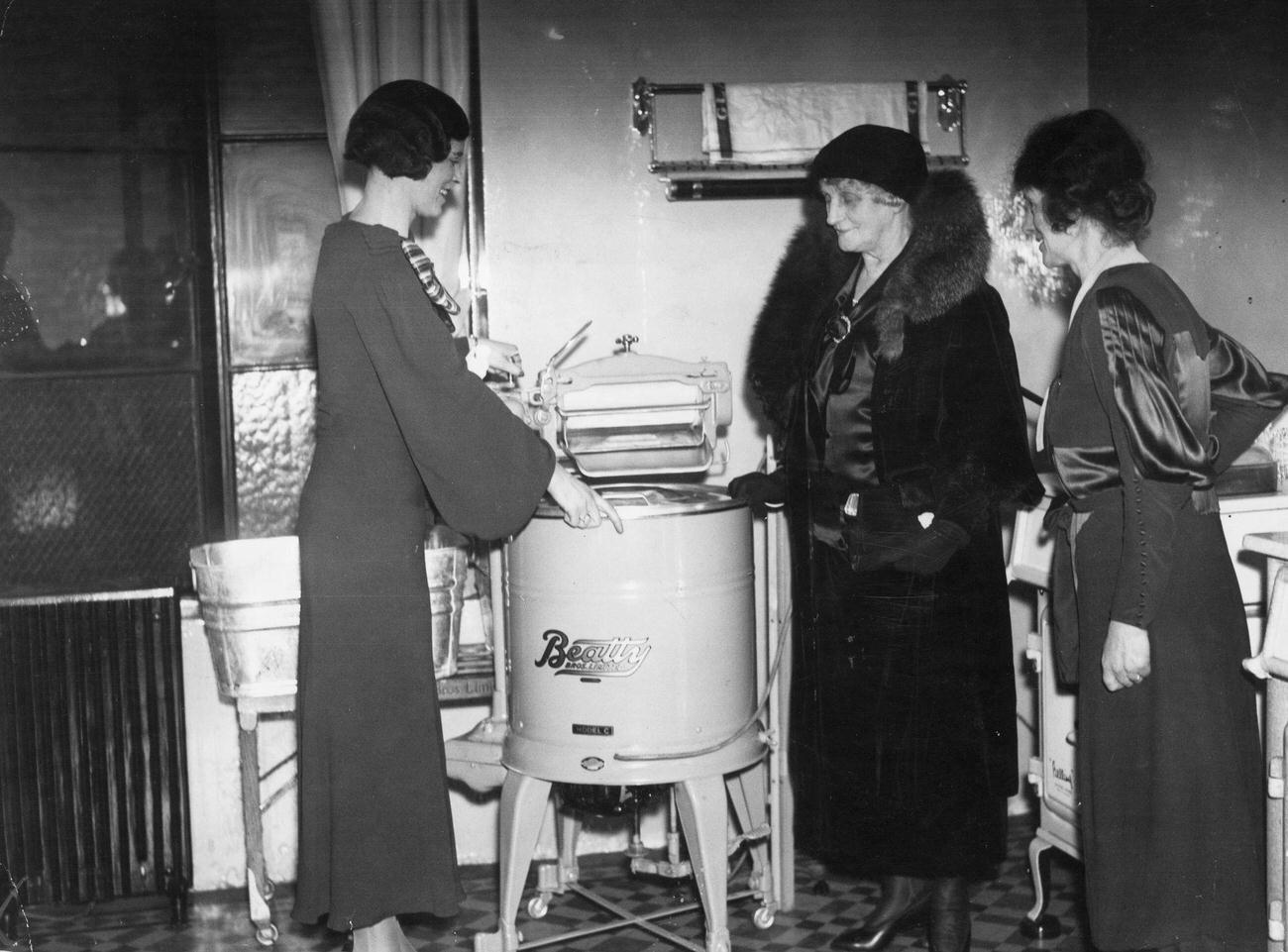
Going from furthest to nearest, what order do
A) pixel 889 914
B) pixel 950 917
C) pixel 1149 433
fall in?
pixel 889 914 → pixel 950 917 → pixel 1149 433

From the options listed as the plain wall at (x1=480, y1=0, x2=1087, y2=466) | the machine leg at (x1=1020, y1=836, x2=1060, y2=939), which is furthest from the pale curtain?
the machine leg at (x1=1020, y1=836, x2=1060, y2=939)

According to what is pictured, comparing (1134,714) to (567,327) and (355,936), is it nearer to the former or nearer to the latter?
(355,936)

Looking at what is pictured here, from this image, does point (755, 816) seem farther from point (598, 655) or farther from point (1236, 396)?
point (1236, 396)

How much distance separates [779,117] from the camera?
3.12 m

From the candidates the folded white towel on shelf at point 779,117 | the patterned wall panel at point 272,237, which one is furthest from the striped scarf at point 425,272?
the folded white towel on shelf at point 779,117

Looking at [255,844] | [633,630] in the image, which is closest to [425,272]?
[633,630]

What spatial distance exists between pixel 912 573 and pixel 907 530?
4.0 inches

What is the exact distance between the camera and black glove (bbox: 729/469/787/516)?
8.88ft

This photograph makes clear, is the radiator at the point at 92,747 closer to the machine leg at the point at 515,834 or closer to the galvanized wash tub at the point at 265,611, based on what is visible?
the galvanized wash tub at the point at 265,611

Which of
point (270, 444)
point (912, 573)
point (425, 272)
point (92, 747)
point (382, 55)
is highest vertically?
point (382, 55)

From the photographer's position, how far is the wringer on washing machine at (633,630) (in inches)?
94.0

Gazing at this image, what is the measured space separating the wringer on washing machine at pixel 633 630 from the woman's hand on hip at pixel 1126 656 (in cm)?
71

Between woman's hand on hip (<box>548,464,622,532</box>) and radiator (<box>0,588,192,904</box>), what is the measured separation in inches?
44.4

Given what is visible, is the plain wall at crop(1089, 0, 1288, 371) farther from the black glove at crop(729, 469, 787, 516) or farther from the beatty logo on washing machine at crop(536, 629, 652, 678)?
the beatty logo on washing machine at crop(536, 629, 652, 678)
